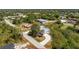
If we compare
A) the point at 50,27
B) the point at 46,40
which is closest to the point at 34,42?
the point at 46,40

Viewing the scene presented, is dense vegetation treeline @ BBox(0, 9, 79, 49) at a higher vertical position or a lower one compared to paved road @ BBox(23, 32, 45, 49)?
higher

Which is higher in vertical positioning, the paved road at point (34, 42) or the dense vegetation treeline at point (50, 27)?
the dense vegetation treeline at point (50, 27)

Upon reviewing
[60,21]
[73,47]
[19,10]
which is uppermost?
[19,10]

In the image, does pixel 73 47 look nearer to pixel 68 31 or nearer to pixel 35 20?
pixel 68 31

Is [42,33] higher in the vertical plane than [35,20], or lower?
lower

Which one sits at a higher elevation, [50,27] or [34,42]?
[50,27]

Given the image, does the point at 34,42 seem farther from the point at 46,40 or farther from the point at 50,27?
the point at 50,27
